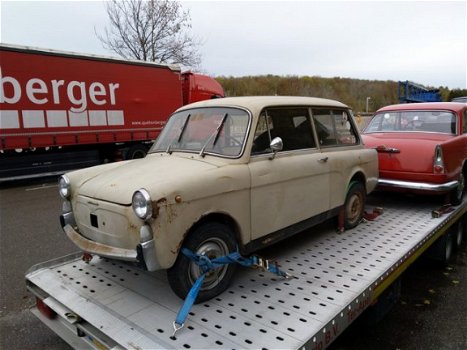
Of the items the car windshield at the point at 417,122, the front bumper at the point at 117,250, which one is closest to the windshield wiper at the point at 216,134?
the front bumper at the point at 117,250

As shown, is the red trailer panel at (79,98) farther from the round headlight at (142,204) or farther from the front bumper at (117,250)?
the round headlight at (142,204)

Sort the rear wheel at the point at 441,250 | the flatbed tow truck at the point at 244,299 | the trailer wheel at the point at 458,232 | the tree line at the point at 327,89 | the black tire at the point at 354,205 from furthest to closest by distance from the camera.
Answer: the tree line at the point at 327,89
the trailer wheel at the point at 458,232
the rear wheel at the point at 441,250
the black tire at the point at 354,205
the flatbed tow truck at the point at 244,299

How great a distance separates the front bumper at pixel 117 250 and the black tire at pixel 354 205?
111 inches

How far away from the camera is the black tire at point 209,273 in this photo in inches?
117

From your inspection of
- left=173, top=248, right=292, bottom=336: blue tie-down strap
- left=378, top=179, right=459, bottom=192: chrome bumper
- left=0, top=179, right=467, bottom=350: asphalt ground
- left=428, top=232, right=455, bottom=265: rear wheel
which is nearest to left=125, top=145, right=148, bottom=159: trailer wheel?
left=0, top=179, right=467, bottom=350: asphalt ground

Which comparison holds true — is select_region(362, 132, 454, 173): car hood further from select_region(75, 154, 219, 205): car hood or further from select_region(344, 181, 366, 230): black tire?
select_region(75, 154, 219, 205): car hood

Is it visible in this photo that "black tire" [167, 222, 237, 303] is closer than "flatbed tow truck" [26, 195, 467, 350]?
No

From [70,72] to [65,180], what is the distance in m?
8.62

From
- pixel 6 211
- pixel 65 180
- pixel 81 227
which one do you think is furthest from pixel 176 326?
pixel 6 211

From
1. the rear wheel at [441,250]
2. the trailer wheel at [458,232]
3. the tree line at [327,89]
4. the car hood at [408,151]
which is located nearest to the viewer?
the rear wheel at [441,250]

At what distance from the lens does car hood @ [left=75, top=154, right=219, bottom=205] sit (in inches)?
117

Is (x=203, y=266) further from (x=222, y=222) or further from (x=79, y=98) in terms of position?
(x=79, y=98)

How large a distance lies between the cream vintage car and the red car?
129cm

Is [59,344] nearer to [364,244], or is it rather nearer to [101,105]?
[364,244]
